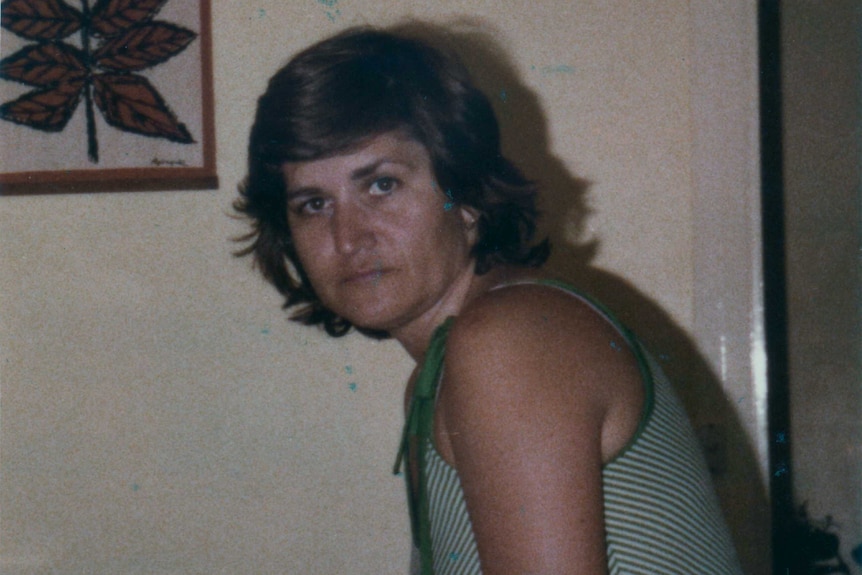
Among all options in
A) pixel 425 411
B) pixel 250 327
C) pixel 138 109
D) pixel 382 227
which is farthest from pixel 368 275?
pixel 138 109

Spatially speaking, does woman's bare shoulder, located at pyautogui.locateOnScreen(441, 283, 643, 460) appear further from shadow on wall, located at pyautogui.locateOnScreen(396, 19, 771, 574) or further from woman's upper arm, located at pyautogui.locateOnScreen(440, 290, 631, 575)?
shadow on wall, located at pyautogui.locateOnScreen(396, 19, 771, 574)

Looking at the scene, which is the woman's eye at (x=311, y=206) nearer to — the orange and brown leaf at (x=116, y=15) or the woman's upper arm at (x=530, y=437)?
the woman's upper arm at (x=530, y=437)

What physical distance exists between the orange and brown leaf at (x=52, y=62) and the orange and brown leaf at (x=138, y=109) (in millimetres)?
63

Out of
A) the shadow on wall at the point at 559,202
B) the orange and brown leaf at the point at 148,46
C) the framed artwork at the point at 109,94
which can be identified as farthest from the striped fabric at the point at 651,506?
the orange and brown leaf at the point at 148,46

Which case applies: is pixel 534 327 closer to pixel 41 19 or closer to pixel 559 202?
pixel 559 202

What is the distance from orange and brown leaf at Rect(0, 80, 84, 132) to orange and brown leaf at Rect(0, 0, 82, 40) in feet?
0.31

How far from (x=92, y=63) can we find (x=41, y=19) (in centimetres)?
12

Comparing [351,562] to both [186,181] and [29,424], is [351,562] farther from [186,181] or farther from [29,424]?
[186,181]

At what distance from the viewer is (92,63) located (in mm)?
1268

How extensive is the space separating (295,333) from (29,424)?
0.50m

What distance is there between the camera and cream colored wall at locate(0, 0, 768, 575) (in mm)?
1265

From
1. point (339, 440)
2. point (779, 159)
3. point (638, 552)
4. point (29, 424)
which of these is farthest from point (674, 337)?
point (29, 424)

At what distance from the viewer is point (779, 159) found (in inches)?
48.4

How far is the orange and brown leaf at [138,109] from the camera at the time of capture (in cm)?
125
